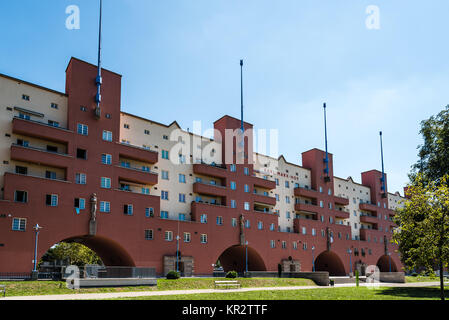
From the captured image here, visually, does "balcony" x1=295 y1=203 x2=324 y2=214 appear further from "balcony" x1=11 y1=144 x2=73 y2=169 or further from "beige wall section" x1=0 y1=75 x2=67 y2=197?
"beige wall section" x1=0 y1=75 x2=67 y2=197

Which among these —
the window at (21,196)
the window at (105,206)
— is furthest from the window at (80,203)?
the window at (21,196)

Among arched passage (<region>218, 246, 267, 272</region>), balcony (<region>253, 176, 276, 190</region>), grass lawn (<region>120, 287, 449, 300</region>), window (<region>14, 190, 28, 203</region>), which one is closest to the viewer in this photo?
grass lawn (<region>120, 287, 449, 300</region>)

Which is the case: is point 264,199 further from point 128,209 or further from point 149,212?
point 128,209

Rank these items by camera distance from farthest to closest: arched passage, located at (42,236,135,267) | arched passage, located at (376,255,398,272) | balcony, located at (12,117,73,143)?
arched passage, located at (376,255,398,272)
arched passage, located at (42,236,135,267)
balcony, located at (12,117,73,143)

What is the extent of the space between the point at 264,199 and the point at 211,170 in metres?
12.5

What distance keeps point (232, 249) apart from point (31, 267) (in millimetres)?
34550

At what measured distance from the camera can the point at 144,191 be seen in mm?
56250

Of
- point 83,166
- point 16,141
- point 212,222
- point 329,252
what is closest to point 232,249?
point 212,222

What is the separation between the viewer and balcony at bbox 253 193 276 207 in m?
69.2

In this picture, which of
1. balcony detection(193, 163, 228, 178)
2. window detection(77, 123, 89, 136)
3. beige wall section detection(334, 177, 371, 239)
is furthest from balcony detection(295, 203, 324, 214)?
window detection(77, 123, 89, 136)

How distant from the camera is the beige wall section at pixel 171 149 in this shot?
56781mm

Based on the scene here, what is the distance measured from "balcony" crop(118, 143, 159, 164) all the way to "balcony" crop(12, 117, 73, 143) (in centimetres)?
692

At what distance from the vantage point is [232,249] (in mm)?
69500
